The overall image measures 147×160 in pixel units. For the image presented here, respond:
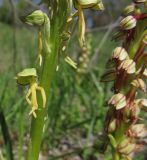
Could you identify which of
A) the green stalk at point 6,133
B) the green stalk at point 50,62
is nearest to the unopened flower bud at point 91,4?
the green stalk at point 50,62

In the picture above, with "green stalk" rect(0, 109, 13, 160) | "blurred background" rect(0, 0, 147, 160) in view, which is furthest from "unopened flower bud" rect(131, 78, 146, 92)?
"blurred background" rect(0, 0, 147, 160)

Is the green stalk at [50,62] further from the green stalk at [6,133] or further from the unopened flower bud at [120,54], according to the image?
the green stalk at [6,133]

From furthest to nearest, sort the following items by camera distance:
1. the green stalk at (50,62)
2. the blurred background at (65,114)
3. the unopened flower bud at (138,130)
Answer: the blurred background at (65,114) → the unopened flower bud at (138,130) → the green stalk at (50,62)

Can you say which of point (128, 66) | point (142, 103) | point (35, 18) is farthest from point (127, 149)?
point (35, 18)

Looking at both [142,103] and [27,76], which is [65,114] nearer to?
[142,103]

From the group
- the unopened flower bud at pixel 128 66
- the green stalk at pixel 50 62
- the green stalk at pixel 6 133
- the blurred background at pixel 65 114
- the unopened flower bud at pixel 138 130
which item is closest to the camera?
the green stalk at pixel 50 62

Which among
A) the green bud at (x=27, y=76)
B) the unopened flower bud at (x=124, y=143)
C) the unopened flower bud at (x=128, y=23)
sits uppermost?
the unopened flower bud at (x=128, y=23)

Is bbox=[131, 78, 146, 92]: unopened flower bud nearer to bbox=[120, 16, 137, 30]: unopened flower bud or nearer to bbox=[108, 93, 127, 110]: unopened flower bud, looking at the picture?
bbox=[108, 93, 127, 110]: unopened flower bud
